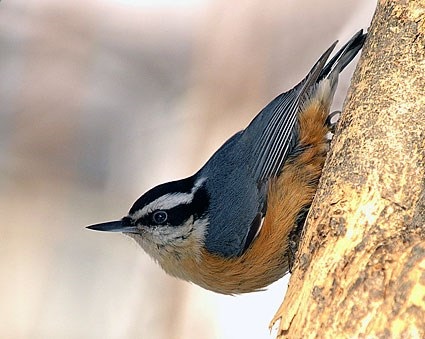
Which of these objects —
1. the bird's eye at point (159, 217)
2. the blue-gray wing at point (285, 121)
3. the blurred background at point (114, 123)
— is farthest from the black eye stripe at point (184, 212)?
the blurred background at point (114, 123)

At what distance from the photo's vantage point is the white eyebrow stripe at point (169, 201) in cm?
279

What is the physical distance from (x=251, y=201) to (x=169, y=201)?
0.30 m

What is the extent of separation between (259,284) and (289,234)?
0.76ft

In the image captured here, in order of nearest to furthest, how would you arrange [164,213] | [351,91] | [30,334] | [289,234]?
[351,91] → [289,234] → [164,213] → [30,334]

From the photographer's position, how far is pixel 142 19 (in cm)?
Result: 441

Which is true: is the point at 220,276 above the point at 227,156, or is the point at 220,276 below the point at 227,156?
below

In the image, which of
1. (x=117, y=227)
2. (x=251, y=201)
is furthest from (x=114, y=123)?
(x=251, y=201)

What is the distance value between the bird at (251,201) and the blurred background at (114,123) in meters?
0.97

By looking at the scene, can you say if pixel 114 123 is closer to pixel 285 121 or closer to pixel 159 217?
pixel 159 217

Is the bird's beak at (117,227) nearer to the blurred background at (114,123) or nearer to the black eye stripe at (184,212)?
the black eye stripe at (184,212)

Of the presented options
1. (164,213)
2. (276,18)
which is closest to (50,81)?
(276,18)

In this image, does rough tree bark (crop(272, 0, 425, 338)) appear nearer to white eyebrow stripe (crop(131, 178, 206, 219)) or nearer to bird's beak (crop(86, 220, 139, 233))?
white eyebrow stripe (crop(131, 178, 206, 219))

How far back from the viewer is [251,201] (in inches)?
105

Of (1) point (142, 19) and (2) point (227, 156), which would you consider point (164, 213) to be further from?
(1) point (142, 19)
